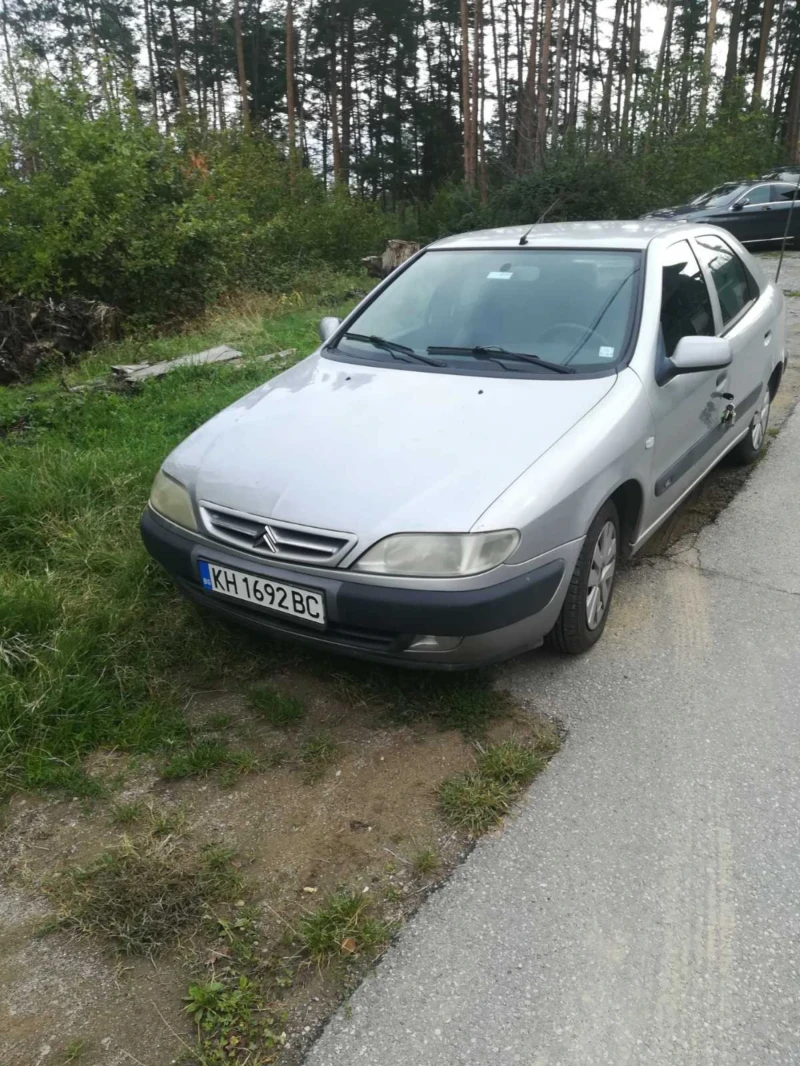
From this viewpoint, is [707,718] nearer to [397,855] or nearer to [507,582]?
[507,582]

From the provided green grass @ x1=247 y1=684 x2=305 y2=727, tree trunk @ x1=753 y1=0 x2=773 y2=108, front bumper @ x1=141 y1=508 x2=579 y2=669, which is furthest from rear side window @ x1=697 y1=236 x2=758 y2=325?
tree trunk @ x1=753 y1=0 x2=773 y2=108

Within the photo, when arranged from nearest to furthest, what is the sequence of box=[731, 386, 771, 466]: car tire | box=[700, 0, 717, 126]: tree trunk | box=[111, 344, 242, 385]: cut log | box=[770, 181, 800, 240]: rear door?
box=[731, 386, 771, 466]: car tire → box=[111, 344, 242, 385]: cut log → box=[770, 181, 800, 240]: rear door → box=[700, 0, 717, 126]: tree trunk

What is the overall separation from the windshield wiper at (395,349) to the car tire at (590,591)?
3.33 feet

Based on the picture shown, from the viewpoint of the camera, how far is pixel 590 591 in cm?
312

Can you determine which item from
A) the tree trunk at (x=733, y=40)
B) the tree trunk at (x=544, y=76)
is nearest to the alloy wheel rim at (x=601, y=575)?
the tree trunk at (x=544, y=76)

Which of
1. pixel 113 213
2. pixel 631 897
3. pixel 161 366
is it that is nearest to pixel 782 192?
pixel 113 213

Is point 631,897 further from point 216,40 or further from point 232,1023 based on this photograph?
point 216,40

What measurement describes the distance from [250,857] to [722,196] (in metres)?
17.4

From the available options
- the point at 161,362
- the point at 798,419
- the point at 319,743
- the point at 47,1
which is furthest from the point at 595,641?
the point at 47,1

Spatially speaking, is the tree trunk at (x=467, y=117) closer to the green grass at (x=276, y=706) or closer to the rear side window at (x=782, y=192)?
the rear side window at (x=782, y=192)

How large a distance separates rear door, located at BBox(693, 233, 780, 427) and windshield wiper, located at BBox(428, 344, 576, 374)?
1357mm

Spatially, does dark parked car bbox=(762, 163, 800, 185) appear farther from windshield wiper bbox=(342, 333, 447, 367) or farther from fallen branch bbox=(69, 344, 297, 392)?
windshield wiper bbox=(342, 333, 447, 367)

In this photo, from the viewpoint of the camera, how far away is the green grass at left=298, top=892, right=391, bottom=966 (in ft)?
6.57

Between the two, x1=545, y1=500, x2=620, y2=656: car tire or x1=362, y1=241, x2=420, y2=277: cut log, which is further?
x1=362, y1=241, x2=420, y2=277: cut log
